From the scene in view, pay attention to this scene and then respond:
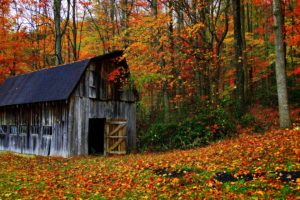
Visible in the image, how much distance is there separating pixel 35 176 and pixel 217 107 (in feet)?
35.9

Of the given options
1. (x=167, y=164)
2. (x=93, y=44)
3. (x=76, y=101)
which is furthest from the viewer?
(x=93, y=44)

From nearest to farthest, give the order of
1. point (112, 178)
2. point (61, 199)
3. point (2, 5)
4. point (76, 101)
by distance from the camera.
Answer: point (61, 199), point (112, 178), point (76, 101), point (2, 5)

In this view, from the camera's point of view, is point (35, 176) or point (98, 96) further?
point (98, 96)

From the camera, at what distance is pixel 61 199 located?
29.6 feet

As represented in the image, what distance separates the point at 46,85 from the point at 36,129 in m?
3.31

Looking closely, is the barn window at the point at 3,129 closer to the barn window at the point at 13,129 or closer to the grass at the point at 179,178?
the barn window at the point at 13,129

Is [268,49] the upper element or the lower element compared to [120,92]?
upper

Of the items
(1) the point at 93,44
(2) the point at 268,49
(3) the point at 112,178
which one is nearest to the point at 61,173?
(3) the point at 112,178

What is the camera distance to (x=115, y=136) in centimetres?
2022

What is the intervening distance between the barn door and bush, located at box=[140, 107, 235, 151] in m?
2.27

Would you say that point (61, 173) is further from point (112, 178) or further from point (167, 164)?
point (167, 164)

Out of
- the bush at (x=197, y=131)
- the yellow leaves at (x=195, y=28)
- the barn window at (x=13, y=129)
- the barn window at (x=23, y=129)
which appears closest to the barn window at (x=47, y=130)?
the barn window at (x=23, y=129)

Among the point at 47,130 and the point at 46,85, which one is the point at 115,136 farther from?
the point at 46,85

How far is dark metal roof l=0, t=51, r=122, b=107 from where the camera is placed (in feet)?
64.5
